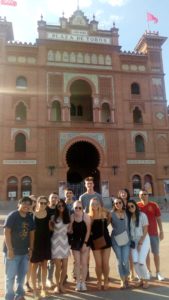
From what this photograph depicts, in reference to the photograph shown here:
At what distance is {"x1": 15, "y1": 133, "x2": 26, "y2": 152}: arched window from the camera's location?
25.7 meters

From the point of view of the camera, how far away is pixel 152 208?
7.18 meters

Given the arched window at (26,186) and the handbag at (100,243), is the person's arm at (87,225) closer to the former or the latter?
the handbag at (100,243)

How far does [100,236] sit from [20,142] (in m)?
20.7

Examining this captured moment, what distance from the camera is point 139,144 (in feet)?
91.2

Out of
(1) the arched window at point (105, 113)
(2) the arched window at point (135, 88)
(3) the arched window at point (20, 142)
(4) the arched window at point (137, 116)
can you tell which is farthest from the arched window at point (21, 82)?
(4) the arched window at point (137, 116)

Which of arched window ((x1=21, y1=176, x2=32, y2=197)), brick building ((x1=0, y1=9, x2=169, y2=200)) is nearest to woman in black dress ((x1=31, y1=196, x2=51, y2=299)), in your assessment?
brick building ((x1=0, y1=9, x2=169, y2=200))

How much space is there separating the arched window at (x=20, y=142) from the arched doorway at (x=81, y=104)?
6.10 meters

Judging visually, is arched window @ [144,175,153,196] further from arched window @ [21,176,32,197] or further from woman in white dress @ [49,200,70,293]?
woman in white dress @ [49,200,70,293]

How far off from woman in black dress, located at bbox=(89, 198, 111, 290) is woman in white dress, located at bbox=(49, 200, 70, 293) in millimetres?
552

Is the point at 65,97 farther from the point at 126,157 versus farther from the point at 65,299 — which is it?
the point at 65,299

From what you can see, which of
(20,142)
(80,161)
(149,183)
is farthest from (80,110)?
(149,183)

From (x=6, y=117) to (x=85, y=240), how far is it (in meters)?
21.2

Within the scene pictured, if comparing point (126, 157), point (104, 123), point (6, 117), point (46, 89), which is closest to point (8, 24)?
point (46, 89)

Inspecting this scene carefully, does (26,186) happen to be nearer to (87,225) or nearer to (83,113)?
(83,113)
